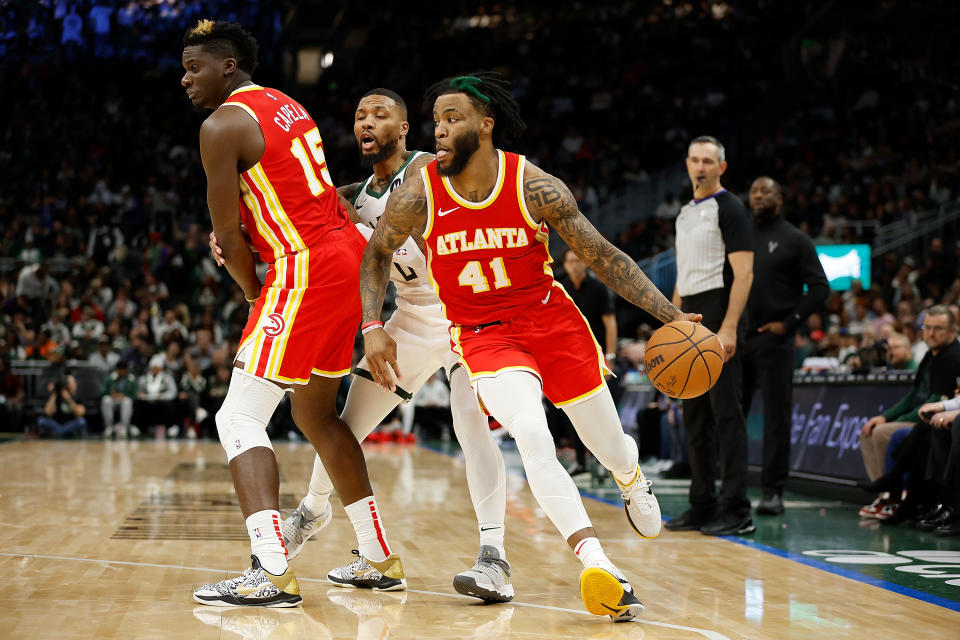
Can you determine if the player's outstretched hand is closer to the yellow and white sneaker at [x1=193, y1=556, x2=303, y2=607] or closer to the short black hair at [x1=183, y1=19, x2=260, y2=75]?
the yellow and white sneaker at [x1=193, y1=556, x2=303, y2=607]

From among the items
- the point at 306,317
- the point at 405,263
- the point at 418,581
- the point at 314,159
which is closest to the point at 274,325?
the point at 306,317

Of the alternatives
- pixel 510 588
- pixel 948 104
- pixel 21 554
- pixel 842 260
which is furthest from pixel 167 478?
pixel 948 104

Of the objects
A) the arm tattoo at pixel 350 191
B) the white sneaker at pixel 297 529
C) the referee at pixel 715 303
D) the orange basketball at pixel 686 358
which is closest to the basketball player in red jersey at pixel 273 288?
the white sneaker at pixel 297 529

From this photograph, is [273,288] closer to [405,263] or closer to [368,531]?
[405,263]

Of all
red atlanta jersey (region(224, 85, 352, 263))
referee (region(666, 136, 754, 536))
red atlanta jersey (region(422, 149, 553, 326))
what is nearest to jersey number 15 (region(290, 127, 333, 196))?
red atlanta jersey (region(224, 85, 352, 263))

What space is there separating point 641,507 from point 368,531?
1096 millimetres

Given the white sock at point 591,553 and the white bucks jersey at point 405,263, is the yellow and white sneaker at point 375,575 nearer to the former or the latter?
the white sock at point 591,553

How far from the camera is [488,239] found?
4016 mm

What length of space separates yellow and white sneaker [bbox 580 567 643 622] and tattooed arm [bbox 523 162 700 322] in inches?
38.1

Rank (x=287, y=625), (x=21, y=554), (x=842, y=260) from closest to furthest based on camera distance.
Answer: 1. (x=287, y=625)
2. (x=21, y=554)
3. (x=842, y=260)

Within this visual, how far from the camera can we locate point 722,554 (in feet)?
17.9

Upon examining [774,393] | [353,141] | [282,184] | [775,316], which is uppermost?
[353,141]

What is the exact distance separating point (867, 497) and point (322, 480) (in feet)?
16.1

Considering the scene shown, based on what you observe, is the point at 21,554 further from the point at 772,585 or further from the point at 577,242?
the point at 772,585
